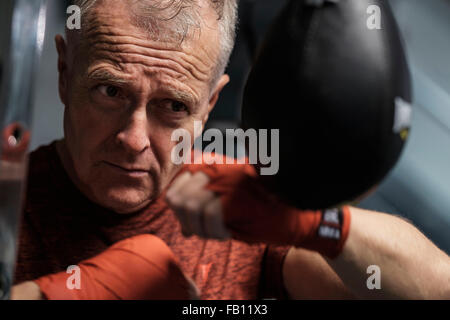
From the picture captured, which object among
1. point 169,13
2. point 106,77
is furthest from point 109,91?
point 169,13

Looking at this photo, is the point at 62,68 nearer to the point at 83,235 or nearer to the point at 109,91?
the point at 109,91

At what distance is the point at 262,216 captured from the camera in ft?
1.78

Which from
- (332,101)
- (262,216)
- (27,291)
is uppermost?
(332,101)

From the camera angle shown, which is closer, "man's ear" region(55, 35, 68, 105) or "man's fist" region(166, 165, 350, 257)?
"man's fist" region(166, 165, 350, 257)

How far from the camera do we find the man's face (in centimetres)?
66

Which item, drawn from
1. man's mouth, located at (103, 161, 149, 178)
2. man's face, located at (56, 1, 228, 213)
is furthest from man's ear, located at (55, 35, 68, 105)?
man's mouth, located at (103, 161, 149, 178)

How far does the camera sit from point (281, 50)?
0.51m

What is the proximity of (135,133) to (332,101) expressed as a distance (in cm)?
27

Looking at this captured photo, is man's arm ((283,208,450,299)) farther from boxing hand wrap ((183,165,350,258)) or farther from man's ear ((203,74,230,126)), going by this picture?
man's ear ((203,74,230,126))

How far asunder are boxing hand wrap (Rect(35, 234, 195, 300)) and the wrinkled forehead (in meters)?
0.27

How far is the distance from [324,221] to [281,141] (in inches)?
4.9
